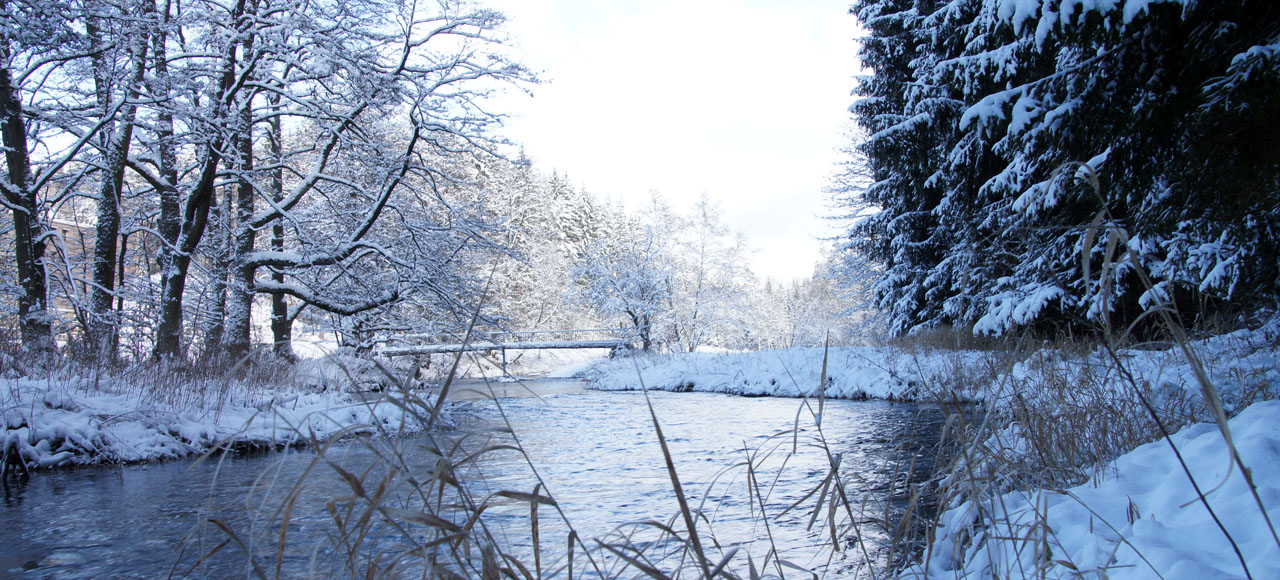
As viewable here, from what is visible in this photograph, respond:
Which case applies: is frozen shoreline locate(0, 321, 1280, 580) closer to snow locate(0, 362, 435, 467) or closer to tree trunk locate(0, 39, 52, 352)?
snow locate(0, 362, 435, 467)

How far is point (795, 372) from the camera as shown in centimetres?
1398

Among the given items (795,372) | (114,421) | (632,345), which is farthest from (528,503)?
(795,372)

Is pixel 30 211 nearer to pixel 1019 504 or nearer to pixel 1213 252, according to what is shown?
pixel 1019 504

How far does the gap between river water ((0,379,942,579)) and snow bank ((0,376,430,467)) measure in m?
0.27

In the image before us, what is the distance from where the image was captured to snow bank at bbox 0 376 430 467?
18.1 ft

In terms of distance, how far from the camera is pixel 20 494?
15.3ft

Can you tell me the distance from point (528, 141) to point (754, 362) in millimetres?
7220

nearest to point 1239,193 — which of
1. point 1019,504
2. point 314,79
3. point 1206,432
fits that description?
point 1206,432

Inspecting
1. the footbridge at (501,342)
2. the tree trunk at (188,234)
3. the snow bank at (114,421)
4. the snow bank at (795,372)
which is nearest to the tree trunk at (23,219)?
the tree trunk at (188,234)

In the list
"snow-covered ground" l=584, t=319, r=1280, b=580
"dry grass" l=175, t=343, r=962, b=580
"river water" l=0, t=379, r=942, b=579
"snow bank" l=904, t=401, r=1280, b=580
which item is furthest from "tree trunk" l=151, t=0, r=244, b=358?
"snow bank" l=904, t=401, r=1280, b=580

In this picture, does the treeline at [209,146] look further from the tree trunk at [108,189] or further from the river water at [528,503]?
the river water at [528,503]

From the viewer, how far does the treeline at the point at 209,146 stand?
8.61 meters

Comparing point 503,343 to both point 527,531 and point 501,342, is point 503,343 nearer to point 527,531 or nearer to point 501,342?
point 501,342

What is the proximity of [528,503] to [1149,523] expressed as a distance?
1.70 m
